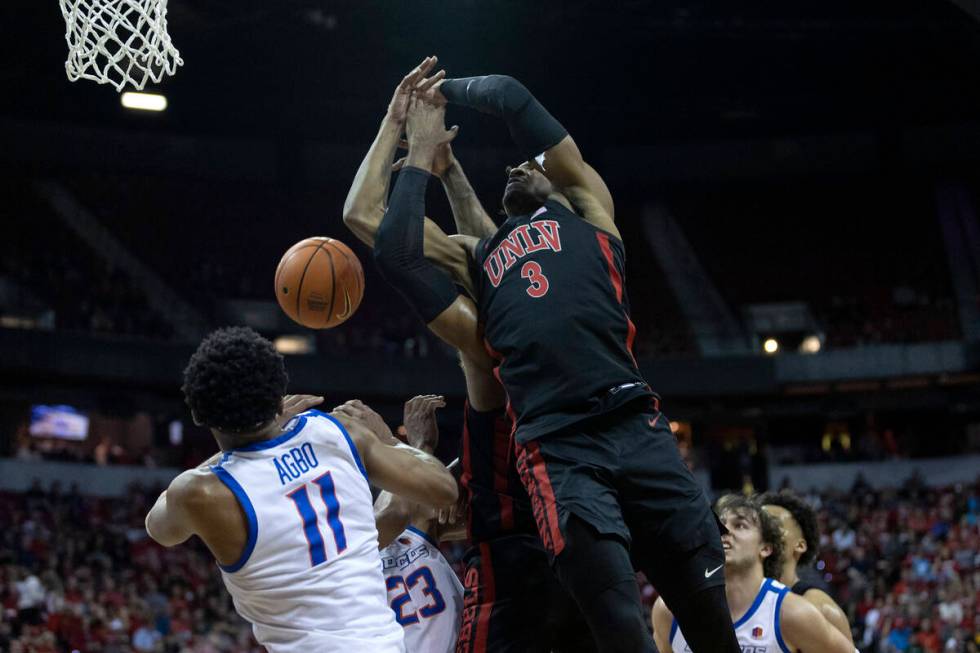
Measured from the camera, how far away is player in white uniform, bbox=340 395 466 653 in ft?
14.0

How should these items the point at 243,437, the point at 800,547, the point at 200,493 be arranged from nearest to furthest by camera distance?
the point at 200,493 < the point at 243,437 < the point at 800,547

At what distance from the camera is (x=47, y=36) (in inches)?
778

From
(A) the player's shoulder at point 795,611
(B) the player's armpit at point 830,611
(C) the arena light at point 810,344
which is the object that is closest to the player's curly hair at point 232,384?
(A) the player's shoulder at point 795,611

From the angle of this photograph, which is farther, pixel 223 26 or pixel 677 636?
pixel 223 26

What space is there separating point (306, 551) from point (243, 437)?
1.14 feet

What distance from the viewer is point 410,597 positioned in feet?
14.3

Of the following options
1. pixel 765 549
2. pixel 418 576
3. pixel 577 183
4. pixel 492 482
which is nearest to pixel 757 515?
→ pixel 765 549

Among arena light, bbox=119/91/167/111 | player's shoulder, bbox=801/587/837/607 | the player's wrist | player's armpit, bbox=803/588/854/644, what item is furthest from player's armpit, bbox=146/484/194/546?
arena light, bbox=119/91/167/111

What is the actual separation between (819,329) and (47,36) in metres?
15.6

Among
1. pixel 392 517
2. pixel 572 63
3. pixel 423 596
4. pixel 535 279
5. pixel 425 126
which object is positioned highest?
pixel 572 63

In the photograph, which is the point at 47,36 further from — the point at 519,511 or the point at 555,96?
the point at 519,511

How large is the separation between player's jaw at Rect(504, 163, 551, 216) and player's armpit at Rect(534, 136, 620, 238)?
0.13 ft

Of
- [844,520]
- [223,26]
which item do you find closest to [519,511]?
[844,520]

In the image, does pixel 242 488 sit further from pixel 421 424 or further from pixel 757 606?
pixel 757 606
